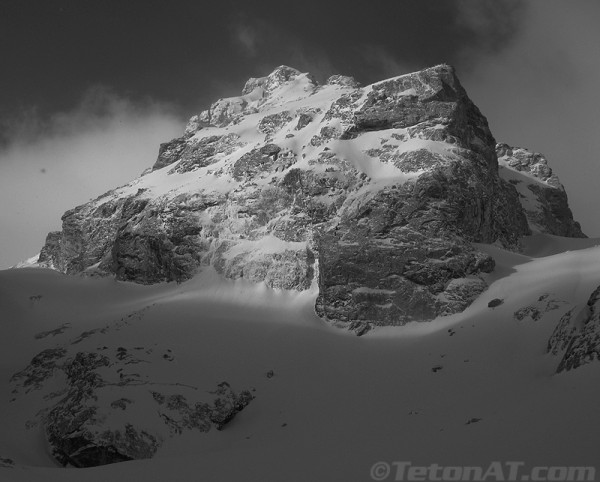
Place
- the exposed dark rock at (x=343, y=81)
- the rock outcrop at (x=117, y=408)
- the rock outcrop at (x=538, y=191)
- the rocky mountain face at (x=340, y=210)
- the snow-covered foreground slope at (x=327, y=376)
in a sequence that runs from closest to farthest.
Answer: the snow-covered foreground slope at (x=327, y=376) → the rock outcrop at (x=117, y=408) → the rocky mountain face at (x=340, y=210) → the rock outcrop at (x=538, y=191) → the exposed dark rock at (x=343, y=81)

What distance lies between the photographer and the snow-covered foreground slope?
2280cm

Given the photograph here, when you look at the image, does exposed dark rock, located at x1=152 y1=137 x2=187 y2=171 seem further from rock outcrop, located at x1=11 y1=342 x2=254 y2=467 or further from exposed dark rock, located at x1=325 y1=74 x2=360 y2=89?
rock outcrop, located at x1=11 y1=342 x2=254 y2=467

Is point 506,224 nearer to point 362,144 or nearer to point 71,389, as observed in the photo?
point 362,144

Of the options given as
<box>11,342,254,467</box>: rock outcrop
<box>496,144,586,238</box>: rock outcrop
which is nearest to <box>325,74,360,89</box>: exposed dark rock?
<box>496,144,586,238</box>: rock outcrop

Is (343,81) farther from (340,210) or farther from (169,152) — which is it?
(340,210)

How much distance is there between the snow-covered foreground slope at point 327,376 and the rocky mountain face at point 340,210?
3.32 m

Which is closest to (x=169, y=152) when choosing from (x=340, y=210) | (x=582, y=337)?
(x=340, y=210)

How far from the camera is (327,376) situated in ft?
159

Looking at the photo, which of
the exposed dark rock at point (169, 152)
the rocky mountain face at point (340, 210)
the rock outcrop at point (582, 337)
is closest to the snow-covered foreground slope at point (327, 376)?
the rock outcrop at point (582, 337)

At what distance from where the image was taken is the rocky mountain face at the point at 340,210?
60.0m

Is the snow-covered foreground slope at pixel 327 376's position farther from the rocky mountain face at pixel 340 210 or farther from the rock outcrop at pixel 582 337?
the rocky mountain face at pixel 340 210

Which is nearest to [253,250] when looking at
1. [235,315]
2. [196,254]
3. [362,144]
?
[196,254]

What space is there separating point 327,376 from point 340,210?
27595 mm

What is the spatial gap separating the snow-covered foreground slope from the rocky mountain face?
3.32 meters
